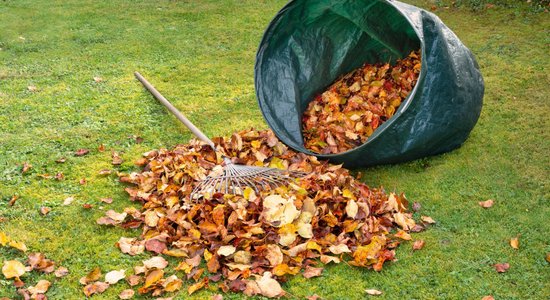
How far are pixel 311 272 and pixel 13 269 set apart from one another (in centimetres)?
168

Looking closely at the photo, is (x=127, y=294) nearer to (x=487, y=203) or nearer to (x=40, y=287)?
(x=40, y=287)

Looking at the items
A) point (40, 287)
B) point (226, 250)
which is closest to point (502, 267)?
point (226, 250)

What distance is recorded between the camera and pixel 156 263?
134 inches

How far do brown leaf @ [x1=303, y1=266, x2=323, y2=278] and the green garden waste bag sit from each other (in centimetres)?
110

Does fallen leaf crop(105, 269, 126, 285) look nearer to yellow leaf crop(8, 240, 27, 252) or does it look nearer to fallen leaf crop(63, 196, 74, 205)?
yellow leaf crop(8, 240, 27, 252)

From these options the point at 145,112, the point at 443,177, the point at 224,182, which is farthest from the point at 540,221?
the point at 145,112

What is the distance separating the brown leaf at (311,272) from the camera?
3316 mm

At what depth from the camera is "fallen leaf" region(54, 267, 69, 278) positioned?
336cm

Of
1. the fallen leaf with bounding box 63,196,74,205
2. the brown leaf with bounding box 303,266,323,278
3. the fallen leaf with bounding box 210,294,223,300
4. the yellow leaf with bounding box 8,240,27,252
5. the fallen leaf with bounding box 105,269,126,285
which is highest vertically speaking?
the yellow leaf with bounding box 8,240,27,252

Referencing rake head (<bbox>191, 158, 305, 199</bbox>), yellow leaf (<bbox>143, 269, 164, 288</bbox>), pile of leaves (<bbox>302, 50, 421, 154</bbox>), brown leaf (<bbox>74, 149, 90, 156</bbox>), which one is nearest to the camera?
yellow leaf (<bbox>143, 269, 164, 288</bbox>)

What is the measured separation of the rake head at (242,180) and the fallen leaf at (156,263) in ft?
1.67

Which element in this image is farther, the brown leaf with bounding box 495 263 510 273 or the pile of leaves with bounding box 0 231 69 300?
the brown leaf with bounding box 495 263 510 273

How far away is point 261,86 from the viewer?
4664 millimetres

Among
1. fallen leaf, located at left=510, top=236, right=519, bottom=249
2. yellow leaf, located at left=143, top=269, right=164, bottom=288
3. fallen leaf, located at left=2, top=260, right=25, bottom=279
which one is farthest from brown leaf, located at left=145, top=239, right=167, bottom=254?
fallen leaf, located at left=510, top=236, right=519, bottom=249
